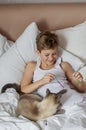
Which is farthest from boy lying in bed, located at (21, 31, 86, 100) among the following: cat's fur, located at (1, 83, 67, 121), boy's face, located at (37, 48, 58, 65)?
cat's fur, located at (1, 83, 67, 121)

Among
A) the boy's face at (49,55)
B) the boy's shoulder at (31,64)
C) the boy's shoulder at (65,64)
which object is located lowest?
the boy's shoulder at (65,64)

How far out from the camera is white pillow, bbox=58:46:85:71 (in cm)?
181

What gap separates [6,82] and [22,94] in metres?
0.16

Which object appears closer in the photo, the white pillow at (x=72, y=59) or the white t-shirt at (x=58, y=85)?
the white t-shirt at (x=58, y=85)

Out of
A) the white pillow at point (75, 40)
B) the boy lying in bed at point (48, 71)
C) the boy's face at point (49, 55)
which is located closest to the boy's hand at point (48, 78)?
the boy lying in bed at point (48, 71)

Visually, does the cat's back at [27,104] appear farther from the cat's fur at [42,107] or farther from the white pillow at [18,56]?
the white pillow at [18,56]

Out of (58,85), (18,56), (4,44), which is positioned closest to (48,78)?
(58,85)

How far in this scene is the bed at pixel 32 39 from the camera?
158 cm

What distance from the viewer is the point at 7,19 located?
2.03 metres

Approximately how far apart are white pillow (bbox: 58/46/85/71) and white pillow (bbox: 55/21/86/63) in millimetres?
63

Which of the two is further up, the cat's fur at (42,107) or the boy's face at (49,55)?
the boy's face at (49,55)

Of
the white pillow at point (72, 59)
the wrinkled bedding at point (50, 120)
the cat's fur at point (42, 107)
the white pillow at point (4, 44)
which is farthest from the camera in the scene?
the white pillow at point (4, 44)

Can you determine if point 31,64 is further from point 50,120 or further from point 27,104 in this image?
point 50,120

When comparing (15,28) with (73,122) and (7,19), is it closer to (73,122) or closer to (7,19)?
(7,19)
